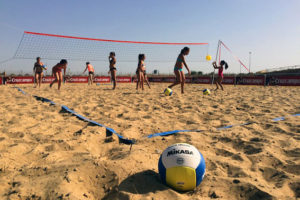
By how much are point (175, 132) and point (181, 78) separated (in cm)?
428

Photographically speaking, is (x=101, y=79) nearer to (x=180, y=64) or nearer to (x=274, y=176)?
(x=180, y=64)

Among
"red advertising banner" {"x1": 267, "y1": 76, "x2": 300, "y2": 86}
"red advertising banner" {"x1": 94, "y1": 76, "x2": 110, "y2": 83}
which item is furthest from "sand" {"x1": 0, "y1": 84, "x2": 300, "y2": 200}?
"red advertising banner" {"x1": 94, "y1": 76, "x2": 110, "y2": 83}

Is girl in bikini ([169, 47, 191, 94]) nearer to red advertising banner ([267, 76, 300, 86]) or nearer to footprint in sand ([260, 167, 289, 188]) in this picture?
footprint in sand ([260, 167, 289, 188])

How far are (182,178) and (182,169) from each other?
61mm

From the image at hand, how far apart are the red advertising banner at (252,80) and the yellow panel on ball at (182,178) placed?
1587 centimetres

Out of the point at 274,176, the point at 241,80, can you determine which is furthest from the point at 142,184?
the point at 241,80

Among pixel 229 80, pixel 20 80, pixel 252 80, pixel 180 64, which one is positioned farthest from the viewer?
pixel 229 80

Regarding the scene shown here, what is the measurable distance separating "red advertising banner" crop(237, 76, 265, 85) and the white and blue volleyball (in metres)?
15.8

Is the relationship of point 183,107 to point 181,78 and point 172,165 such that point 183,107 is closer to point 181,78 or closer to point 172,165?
point 181,78

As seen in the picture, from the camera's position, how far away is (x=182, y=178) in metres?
1.41

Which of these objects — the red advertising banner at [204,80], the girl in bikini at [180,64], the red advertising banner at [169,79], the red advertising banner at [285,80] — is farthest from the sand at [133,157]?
the red advertising banner at [169,79]

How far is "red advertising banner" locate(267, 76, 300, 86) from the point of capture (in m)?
13.6

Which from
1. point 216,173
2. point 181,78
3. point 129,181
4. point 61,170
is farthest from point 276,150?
point 181,78

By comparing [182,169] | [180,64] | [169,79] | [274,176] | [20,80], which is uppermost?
[180,64]
